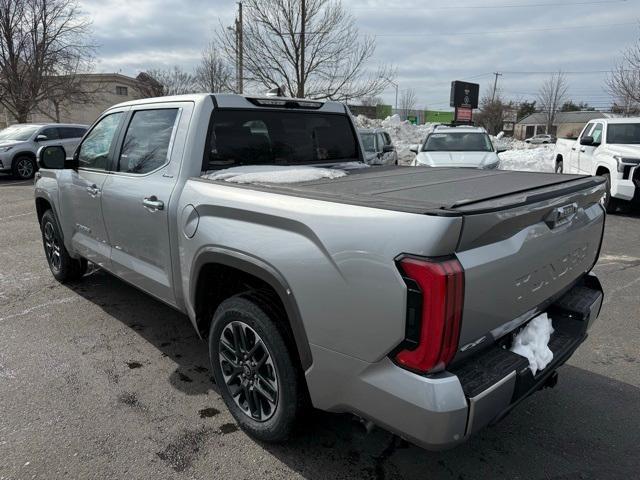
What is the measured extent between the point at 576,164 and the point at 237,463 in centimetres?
1169

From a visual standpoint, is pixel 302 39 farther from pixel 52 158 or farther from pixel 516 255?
pixel 516 255

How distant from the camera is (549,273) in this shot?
231 centimetres

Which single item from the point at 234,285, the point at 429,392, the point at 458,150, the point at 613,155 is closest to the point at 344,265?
the point at 429,392

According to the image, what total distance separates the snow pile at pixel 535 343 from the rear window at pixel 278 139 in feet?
7.04

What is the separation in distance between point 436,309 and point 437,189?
3.02ft

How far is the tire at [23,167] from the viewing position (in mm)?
15001

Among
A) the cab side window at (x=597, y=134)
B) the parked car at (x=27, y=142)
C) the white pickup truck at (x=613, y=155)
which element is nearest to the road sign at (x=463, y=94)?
the white pickup truck at (x=613, y=155)

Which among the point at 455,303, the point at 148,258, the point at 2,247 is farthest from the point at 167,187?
the point at 2,247

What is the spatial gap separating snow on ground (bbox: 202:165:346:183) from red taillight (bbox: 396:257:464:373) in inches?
54.4

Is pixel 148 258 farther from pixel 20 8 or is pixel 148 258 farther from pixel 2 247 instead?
pixel 20 8

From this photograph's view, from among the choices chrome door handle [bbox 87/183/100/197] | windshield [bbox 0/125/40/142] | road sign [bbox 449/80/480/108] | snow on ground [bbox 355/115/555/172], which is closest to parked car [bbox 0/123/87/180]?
windshield [bbox 0/125/40/142]

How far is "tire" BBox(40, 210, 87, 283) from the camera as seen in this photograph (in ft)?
16.9

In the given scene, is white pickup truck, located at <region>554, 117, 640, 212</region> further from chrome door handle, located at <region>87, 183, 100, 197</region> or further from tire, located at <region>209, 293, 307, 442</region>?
chrome door handle, located at <region>87, 183, 100, 197</region>

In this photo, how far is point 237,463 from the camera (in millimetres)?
2572
